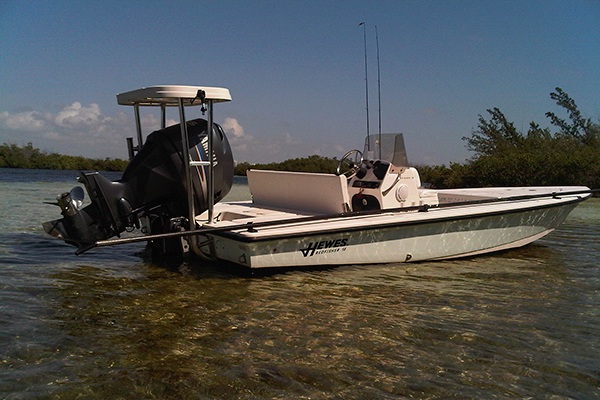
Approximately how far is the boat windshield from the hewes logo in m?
2.20

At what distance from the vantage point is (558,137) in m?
32.6

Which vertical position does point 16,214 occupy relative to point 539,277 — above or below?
above

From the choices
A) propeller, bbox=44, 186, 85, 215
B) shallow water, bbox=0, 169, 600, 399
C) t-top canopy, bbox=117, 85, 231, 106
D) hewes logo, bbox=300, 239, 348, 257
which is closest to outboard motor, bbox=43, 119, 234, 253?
propeller, bbox=44, 186, 85, 215

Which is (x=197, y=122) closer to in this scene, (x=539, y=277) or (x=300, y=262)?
(x=300, y=262)

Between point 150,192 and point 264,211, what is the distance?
1851mm

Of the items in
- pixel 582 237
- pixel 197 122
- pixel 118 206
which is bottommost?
pixel 582 237

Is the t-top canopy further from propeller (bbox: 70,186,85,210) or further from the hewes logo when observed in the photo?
the hewes logo

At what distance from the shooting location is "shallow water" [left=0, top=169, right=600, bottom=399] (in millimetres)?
3143

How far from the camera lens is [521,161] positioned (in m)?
23.8

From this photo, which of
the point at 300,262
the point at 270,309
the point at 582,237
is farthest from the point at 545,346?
the point at 582,237

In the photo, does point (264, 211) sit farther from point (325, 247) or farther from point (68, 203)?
point (68, 203)

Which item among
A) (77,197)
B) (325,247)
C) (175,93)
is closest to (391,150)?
(325,247)

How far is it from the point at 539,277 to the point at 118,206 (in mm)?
5265

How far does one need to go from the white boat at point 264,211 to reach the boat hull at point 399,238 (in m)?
0.02
